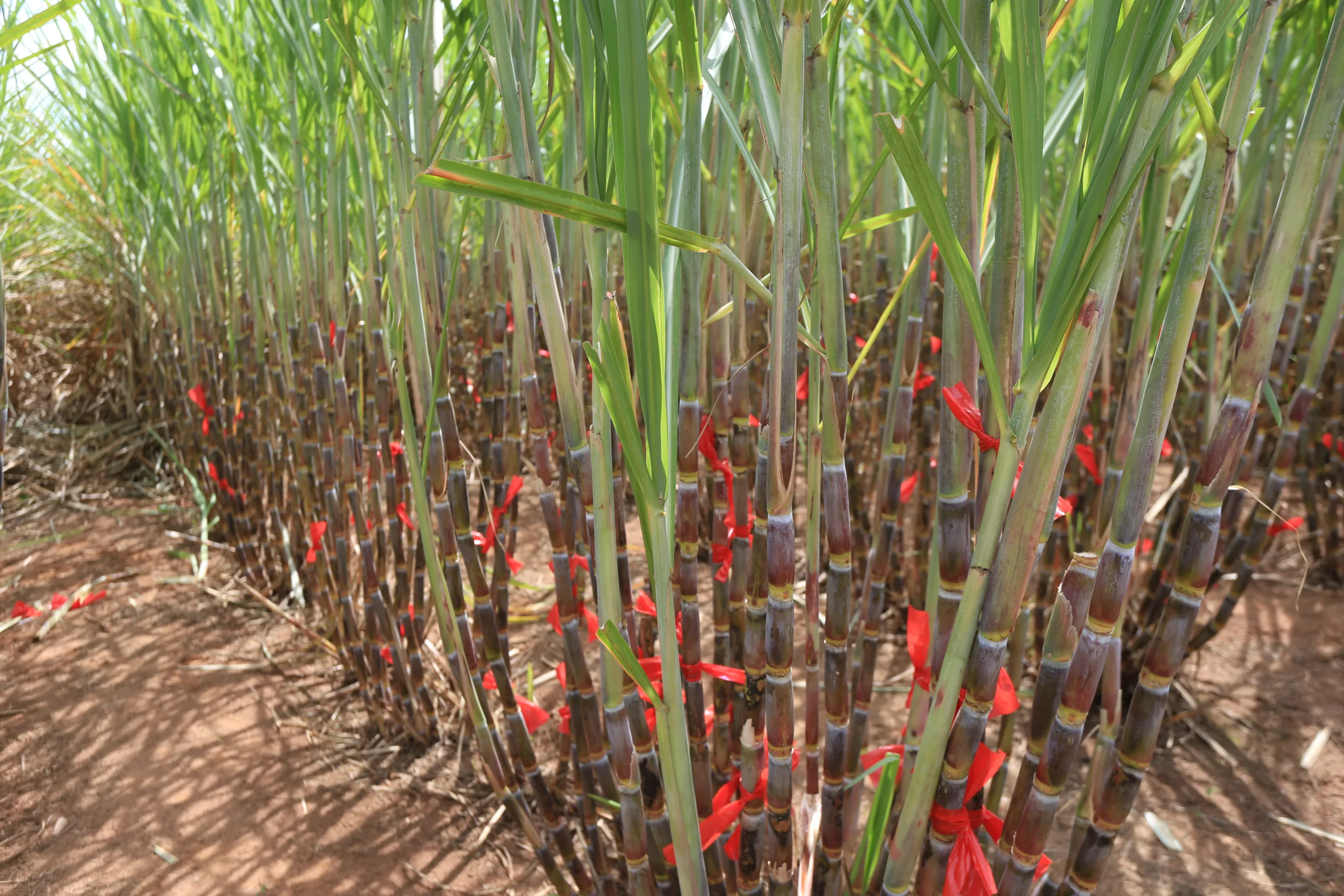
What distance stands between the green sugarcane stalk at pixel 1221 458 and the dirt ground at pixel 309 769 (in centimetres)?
65

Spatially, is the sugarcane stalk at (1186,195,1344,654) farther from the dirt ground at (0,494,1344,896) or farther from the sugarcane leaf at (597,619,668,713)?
the sugarcane leaf at (597,619,668,713)

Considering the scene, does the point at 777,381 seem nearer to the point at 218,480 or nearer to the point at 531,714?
the point at 531,714

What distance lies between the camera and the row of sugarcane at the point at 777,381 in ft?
1.25

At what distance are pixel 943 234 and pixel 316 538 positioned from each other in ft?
3.69

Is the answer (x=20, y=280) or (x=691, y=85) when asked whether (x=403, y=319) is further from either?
(x=20, y=280)

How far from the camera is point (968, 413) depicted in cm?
41

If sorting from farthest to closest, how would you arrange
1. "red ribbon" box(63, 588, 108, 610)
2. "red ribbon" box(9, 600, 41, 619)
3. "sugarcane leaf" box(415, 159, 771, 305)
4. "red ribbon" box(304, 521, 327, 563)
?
"red ribbon" box(63, 588, 108, 610)
"red ribbon" box(9, 600, 41, 619)
"red ribbon" box(304, 521, 327, 563)
"sugarcane leaf" box(415, 159, 771, 305)

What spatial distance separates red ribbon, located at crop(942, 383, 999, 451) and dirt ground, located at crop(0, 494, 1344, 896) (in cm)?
79

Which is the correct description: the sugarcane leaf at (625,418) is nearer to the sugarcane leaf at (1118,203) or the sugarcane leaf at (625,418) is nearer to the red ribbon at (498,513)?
the sugarcane leaf at (1118,203)

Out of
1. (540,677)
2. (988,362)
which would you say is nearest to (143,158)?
→ (540,677)

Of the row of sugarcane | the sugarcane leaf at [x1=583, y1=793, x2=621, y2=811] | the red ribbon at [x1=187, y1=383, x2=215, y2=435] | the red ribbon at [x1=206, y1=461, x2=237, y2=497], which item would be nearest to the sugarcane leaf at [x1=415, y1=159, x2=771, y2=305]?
the row of sugarcane

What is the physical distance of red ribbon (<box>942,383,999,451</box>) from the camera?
0.41 metres

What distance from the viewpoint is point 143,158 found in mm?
1714

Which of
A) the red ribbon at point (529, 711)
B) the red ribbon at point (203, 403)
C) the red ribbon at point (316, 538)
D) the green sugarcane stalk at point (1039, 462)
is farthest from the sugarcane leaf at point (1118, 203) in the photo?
the red ribbon at point (203, 403)
